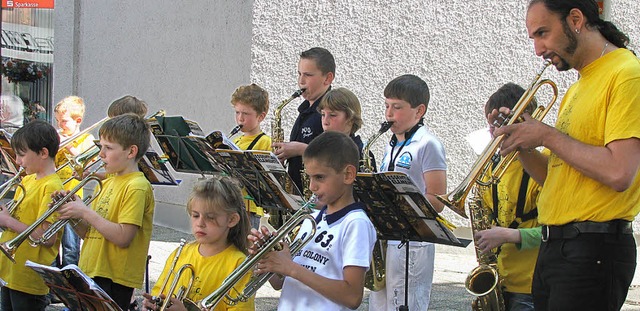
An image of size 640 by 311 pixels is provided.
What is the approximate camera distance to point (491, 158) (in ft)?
13.1

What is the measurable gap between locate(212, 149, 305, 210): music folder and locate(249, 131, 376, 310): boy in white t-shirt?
96 cm

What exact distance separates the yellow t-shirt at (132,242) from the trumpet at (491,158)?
180 cm

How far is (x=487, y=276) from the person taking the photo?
4.79m

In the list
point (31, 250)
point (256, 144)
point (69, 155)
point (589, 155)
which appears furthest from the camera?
point (69, 155)

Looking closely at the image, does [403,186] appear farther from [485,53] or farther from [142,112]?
[485,53]

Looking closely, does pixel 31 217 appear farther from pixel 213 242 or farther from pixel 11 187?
pixel 213 242

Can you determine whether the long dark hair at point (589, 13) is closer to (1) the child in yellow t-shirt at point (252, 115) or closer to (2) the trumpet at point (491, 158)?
(2) the trumpet at point (491, 158)

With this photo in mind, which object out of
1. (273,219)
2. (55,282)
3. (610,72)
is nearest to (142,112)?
(273,219)

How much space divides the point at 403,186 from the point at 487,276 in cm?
82

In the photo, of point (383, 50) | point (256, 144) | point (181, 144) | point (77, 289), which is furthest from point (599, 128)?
point (383, 50)

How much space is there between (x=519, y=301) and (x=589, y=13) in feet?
5.95

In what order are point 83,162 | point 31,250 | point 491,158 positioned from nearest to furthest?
point 491,158 → point 31,250 → point 83,162

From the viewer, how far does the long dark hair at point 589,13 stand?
3.59m

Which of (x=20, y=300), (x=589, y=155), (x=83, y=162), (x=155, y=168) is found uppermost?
(x=589, y=155)
